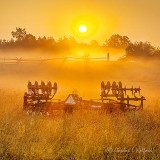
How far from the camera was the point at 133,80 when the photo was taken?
176 feet

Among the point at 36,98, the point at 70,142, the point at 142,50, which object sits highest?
the point at 142,50

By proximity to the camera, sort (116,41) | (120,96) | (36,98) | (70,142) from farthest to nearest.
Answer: (116,41) → (120,96) → (36,98) → (70,142)

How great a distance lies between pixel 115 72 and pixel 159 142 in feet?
158

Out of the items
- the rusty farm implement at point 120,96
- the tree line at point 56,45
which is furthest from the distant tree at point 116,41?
the rusty farm implement at point 120,96

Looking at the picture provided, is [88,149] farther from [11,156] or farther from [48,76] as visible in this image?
[48,76]

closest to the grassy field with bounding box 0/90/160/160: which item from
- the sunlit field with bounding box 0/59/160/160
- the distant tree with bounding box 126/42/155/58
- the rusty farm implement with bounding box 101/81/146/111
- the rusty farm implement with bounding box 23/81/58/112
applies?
the sunlit field with bounding box 0/59/160/160

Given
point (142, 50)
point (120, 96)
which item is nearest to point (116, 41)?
point (142, 50)

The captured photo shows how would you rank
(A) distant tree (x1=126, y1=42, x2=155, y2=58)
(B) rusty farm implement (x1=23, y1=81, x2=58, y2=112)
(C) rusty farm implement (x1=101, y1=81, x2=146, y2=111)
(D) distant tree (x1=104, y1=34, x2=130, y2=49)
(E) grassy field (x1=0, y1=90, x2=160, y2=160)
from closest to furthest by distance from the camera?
1. (E) grassy field (x1=0, y1=90, x2=160, y2=160)
2. (B) rusty farm implement (x1=23, y1=81, x2=58, y2=112)
3. (C) rusty farm implement (x1=101, y1=81, x2=146, y2=111)
4. (A) distant tree (x1=126, y1=42, x2=155, y2=58)
5. (D) distant tree (x1=104, y1=34, x2=130, y2=49)

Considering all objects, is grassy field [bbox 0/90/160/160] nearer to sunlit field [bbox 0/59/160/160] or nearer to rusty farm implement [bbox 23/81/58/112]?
sunlit field [bbox 0/59/160/160]

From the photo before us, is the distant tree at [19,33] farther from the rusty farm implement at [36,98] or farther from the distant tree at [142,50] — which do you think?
the rusty farm implement at [36,98]

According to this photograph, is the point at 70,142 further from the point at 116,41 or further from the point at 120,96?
the point at 116,41

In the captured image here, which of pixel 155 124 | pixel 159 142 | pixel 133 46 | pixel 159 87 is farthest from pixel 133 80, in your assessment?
pixel 159 142

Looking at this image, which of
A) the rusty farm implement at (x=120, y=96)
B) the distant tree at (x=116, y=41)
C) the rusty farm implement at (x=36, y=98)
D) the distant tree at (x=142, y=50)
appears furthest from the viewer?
the distant tree at (x=116, y=41)

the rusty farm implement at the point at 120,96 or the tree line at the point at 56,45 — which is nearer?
the rusty farm implement at the point at 120,96
